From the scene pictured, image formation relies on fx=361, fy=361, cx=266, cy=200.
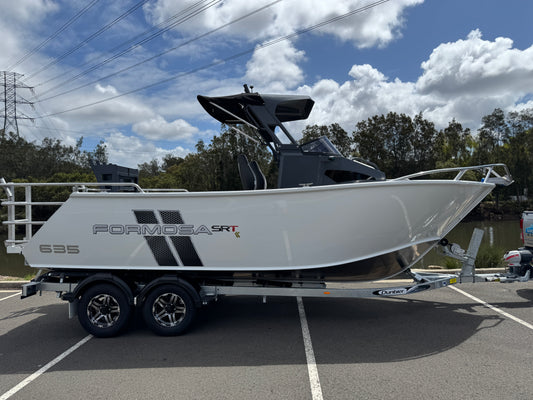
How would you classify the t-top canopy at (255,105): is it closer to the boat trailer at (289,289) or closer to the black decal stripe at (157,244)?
the black decal stripe at (157,244)

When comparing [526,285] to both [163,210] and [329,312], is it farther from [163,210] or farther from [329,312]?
[163,210]

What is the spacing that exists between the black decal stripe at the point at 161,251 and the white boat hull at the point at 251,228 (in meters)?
0.01

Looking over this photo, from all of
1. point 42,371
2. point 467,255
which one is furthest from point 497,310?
point 42,371

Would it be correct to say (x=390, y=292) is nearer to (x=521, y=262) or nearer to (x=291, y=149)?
(x=291, y=149)

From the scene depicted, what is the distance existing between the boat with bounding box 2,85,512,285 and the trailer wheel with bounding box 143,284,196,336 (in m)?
0.26

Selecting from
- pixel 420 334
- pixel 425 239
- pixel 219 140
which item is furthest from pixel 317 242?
pixel 219 140

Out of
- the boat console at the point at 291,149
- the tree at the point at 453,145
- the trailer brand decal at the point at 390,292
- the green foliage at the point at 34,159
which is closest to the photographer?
the trailer brand decal at the point at 390,292

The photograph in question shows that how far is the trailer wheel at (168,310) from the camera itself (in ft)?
14.2

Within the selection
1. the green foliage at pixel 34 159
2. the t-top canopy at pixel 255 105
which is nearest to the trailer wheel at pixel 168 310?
the t-top canopy at pixel 255 105

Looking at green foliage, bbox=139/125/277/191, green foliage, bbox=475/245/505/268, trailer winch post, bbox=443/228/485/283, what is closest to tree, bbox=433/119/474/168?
green foliage, bbox=139/125/277/191

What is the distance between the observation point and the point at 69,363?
147 inches

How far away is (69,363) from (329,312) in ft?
10.7

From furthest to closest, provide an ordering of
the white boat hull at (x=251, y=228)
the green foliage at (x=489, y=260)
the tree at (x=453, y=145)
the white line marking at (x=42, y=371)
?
the tree at (x=453, y=145) → the green foliage at (x=489, y=260) → the white boat hull at (x=251, y=228) → the white line marking at (x=42, y=371)

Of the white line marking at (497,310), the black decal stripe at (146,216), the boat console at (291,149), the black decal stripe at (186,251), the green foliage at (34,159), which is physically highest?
the green foliage at (34,159)
